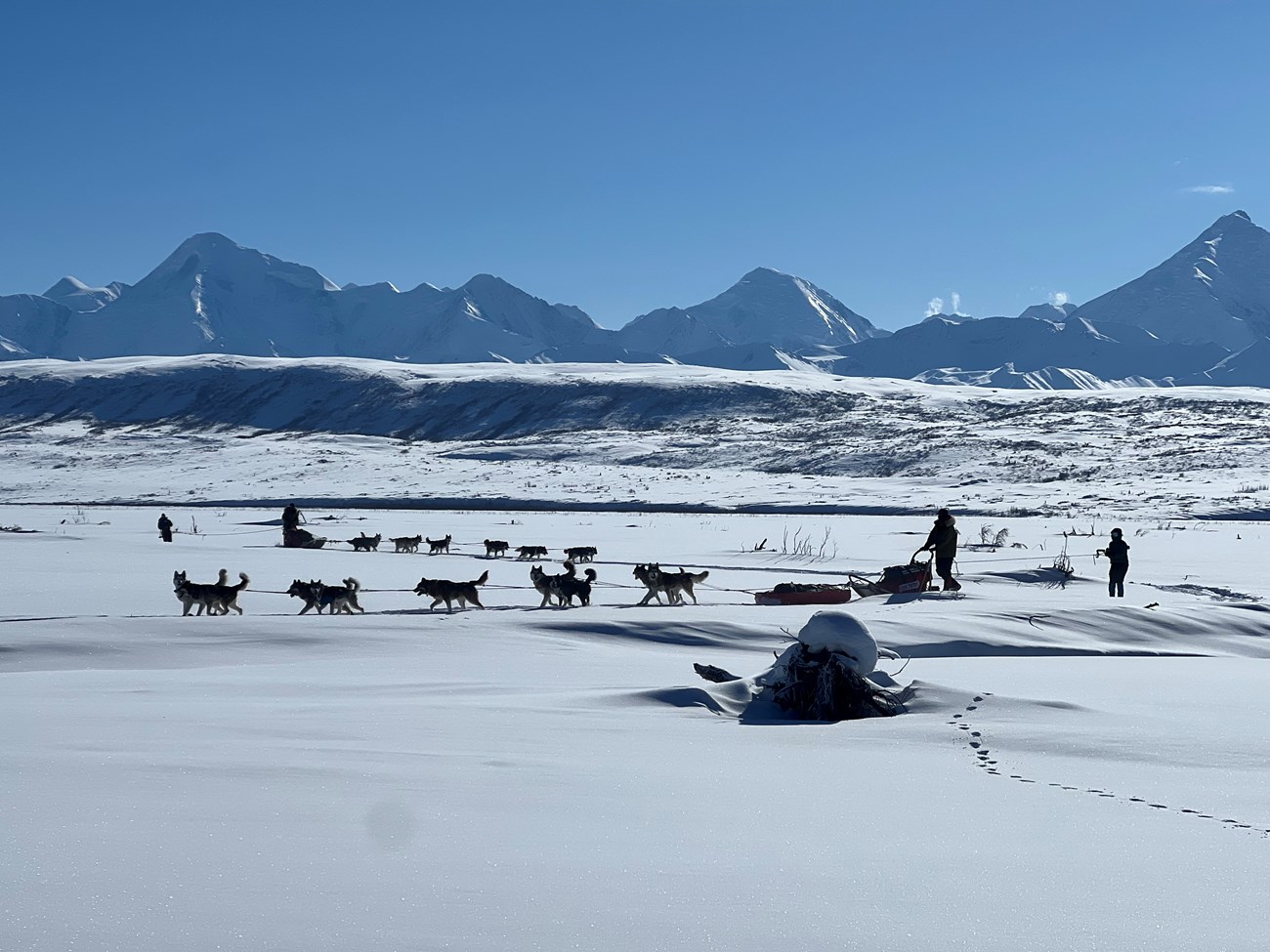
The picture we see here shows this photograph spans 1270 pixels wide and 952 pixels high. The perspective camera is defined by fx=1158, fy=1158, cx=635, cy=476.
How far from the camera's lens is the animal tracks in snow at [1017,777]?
448 centimetres

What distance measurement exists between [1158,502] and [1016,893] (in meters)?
41.8

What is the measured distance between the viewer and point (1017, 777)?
17.5 feet

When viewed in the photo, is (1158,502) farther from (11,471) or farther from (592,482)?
(11,471)

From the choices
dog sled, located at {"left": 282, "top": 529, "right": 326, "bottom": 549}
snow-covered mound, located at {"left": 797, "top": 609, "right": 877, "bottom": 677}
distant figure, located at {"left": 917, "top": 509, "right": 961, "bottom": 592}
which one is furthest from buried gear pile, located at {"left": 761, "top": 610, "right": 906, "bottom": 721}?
dog sled, located at {"left": 282, "top": 529, "right": 326, "bottom": 549}

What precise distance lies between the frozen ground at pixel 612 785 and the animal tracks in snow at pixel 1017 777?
0.02 meters

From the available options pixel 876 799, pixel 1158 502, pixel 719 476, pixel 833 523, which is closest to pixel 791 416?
pixel 719 476

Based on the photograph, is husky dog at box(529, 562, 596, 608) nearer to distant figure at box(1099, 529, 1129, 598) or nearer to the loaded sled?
the loaded sled

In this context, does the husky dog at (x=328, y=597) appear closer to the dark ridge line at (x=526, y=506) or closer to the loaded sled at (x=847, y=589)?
the loaded sled at (x=847, y=589)

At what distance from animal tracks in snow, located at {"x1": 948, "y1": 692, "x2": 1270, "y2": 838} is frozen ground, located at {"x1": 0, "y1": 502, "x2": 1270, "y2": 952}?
0.02m

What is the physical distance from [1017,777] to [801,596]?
27.3ft

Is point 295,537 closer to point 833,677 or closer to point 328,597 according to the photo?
point 328,597

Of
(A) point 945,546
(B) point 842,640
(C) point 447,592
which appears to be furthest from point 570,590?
(B) point 842,640

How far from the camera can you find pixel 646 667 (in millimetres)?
9391

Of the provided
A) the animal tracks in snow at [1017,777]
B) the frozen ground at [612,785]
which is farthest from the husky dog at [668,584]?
the animal tracks in snow at [1017,777]
